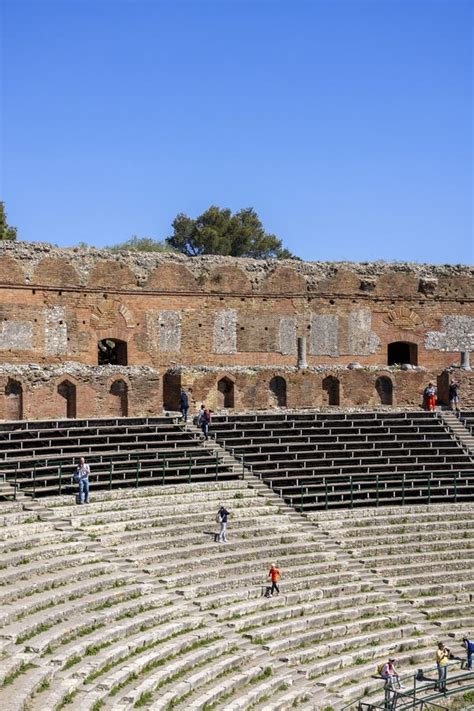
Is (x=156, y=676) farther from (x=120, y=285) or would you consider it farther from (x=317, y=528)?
(x=120, y=285)

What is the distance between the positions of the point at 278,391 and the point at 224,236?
29452 millimetres

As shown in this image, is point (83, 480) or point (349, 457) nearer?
point (83, 480)

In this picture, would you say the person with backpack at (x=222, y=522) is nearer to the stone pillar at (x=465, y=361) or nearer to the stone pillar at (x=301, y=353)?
the stone pillar at (x=301, y=353)

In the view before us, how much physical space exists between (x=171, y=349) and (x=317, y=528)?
33.7 feet

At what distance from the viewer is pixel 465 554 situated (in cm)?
2348

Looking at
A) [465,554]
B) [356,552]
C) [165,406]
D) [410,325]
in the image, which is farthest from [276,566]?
[410,325]

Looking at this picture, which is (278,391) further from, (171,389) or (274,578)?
(274,578)

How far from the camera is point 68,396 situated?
28.3 meters

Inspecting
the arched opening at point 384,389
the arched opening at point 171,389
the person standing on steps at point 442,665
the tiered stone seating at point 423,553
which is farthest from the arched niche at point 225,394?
the person standing on steps at point 442,665

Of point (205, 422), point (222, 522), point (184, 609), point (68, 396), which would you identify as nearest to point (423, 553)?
point (222, 522)

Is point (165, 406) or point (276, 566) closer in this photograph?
point (276, 566)

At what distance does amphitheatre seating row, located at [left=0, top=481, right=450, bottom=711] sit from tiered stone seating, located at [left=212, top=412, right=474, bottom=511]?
130cm

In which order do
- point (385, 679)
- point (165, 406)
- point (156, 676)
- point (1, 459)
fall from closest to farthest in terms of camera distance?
point (156, 676) < point (385, 679) < point (1, 459) < point (165, 406)

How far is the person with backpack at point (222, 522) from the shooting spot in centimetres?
2102
